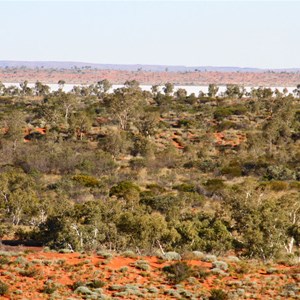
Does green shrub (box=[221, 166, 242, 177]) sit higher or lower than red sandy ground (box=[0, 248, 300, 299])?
lower

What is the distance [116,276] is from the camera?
20047 mm

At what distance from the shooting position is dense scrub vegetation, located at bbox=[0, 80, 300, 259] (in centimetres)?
2514

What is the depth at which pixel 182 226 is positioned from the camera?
82.9 feet

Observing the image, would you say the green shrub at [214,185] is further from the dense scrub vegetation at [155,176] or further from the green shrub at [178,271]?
the green shrub at [178,271]

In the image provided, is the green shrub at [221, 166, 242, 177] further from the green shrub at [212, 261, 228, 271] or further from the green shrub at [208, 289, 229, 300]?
the green shrub at [208, 289, 229, 300]

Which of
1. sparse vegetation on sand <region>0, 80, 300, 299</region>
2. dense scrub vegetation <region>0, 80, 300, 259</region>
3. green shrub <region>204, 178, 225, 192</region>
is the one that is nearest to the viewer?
sparse vegetation on sand <region>0, 80, 300, 299</region>

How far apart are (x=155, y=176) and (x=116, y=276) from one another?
28.8m

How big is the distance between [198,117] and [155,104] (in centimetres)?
1893

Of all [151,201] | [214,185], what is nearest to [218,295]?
[151,201]

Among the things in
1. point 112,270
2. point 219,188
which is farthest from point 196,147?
point 112,270

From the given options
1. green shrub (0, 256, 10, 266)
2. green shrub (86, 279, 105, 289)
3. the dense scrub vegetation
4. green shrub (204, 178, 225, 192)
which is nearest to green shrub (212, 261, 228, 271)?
the dense scrub vegetation

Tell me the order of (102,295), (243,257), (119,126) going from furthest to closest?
(119,126) → (243,257) → (102,295)

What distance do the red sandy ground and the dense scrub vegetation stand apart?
2799 mm

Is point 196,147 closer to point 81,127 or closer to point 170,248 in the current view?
point 81,127
